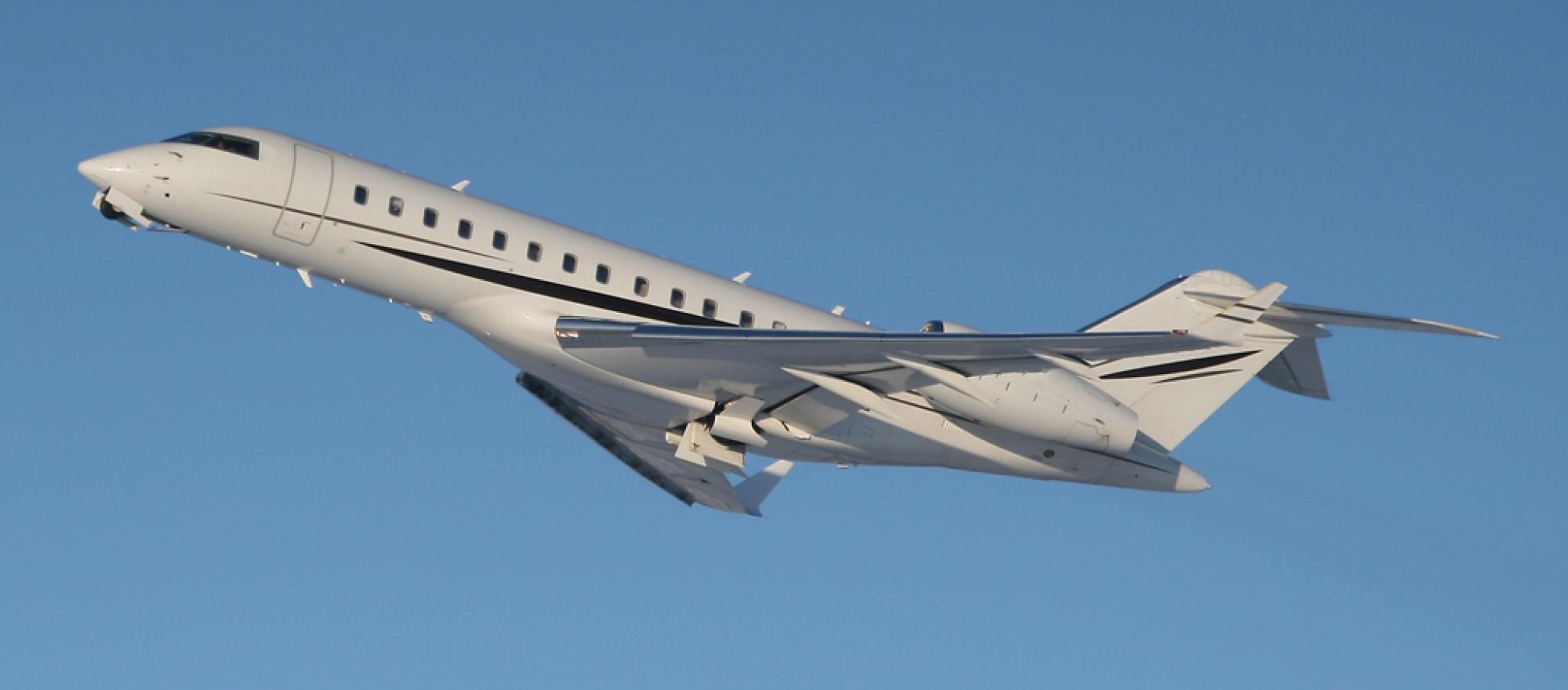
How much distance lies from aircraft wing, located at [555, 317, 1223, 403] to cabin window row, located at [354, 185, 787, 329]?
2.55ft

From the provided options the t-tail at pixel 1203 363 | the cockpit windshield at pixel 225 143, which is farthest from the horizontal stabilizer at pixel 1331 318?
the cockpit windshield at pixel 225 143

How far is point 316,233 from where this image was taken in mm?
23562

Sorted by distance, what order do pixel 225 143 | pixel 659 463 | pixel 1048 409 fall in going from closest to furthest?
1. pixel 225 143
2. pixel 1048 409
3. pixel 659 463

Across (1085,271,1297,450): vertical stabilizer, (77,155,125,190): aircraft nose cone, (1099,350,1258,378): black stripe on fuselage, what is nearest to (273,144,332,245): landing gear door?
(77,155,125,190): aircraft nose cone

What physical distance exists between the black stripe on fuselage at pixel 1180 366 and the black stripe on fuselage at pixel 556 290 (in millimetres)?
6233

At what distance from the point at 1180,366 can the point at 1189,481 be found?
66.5 inches

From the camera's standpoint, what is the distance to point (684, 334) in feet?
75.3

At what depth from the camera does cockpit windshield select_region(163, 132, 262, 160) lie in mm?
23672

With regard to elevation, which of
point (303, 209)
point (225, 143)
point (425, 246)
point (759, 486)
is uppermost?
point (225, 143)

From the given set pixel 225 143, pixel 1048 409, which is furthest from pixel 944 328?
pixel 225 143

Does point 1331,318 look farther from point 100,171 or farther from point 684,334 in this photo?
point 100,171

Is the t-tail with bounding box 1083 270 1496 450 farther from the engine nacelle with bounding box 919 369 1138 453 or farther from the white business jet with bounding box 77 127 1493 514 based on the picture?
the engine nacelle with bounding box 919 369 1138 453

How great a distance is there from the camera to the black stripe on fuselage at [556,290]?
23.7 m

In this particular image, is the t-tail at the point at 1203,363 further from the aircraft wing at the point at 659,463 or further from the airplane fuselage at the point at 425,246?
the aircraft wing at the point at 659,463
